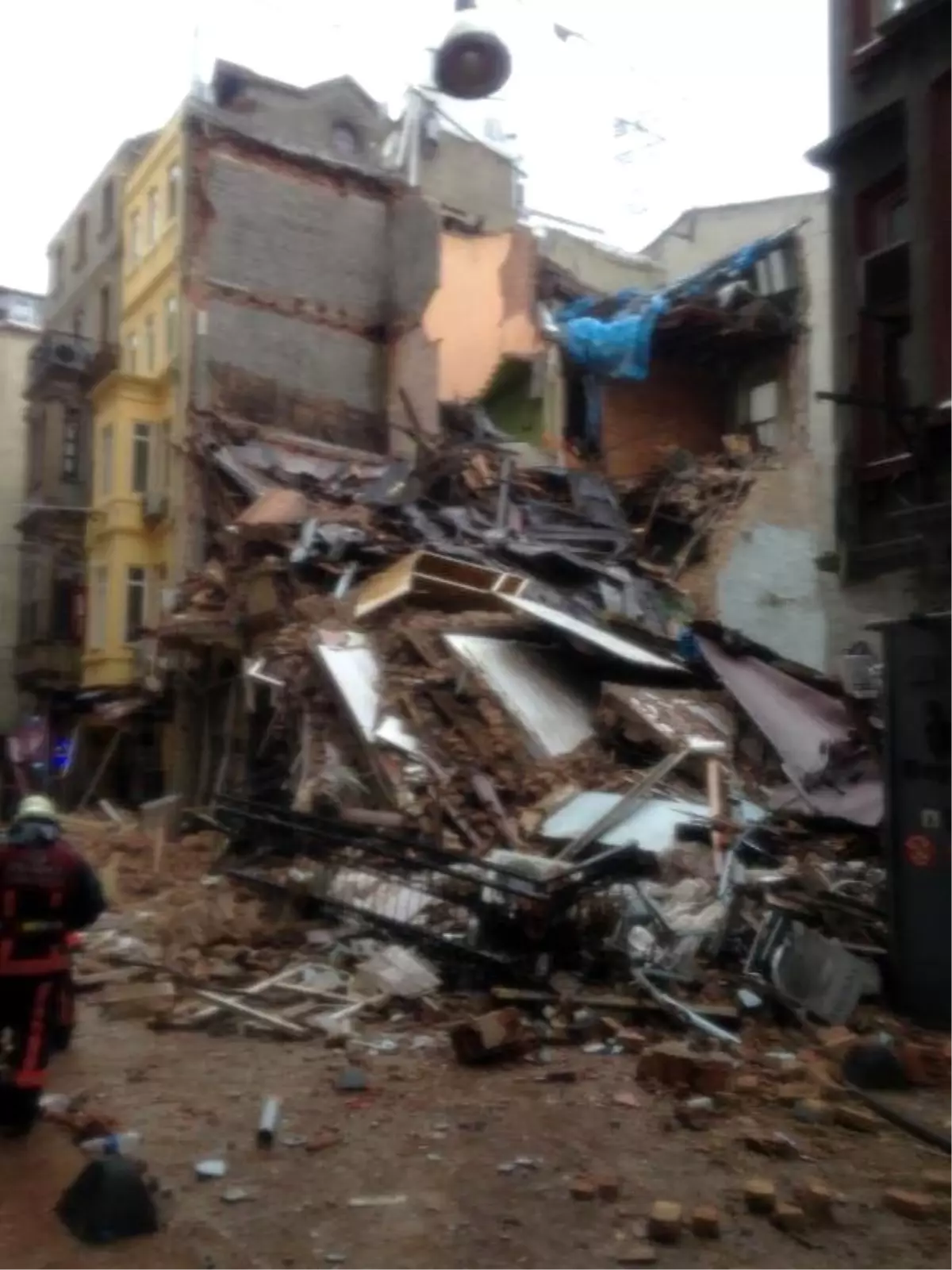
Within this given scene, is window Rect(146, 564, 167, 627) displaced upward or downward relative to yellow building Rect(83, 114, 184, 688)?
downward

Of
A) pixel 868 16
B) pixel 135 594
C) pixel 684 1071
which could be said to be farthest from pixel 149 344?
pixel 684 1071

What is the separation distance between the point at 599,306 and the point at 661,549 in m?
5.86

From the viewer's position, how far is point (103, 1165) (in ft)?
16.2

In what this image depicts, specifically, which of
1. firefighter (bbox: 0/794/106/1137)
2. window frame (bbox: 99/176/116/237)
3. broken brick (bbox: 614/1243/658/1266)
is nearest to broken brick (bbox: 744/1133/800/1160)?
broken brick (bbox: 614/1243/658/1266)

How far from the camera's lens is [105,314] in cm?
3334

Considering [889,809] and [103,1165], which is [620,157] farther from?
[103,1165]

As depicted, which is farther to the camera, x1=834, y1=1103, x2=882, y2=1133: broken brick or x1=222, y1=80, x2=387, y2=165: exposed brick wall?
x1=222, y1=80, x2=387, y2=165: exposed brick wall

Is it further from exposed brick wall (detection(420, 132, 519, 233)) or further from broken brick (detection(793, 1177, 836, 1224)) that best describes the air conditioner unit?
broken brick (detection(793, 1177, 836, 1224))

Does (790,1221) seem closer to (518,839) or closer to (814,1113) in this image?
(814,1113)

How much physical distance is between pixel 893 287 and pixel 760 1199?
8.72m

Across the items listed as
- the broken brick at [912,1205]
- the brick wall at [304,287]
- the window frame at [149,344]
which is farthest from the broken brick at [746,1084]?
the window frame at [149,344]

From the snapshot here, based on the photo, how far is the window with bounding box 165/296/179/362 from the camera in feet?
92.2

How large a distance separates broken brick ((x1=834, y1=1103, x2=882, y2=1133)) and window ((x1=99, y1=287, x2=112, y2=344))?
98.1 feet

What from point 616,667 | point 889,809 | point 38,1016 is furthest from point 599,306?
point 38,1016
